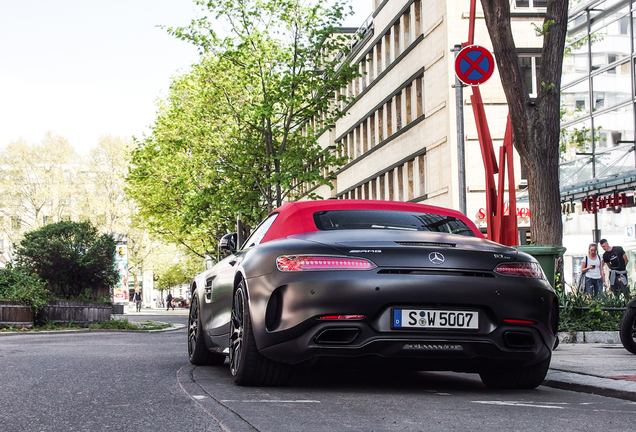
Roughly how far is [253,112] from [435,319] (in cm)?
2840

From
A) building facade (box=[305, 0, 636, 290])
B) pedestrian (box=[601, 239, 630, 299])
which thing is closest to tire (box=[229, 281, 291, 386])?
building facade (box=[305, 0, 636, 290])

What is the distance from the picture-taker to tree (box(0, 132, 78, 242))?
69.9 metres

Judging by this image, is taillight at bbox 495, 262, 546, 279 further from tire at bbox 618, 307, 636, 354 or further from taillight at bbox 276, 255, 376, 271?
tire at bbox 618, 307, 636, 354

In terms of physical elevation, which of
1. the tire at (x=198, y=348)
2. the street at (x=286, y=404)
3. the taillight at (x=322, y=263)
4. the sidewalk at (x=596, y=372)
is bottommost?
the sidewalk at (x=596, y=372)

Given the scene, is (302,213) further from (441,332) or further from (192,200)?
(192,200)

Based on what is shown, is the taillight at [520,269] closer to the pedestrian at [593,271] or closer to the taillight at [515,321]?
the taillight at [515,321]

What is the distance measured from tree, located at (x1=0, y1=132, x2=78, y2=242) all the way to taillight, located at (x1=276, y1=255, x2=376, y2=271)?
66.1 m

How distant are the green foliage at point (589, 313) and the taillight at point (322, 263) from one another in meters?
8.34

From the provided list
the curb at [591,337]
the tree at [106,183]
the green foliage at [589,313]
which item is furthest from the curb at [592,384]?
the tree at [106,183]

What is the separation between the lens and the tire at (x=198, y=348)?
29.5ft

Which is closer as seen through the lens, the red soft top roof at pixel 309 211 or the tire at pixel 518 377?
the tire at pixel 518 377

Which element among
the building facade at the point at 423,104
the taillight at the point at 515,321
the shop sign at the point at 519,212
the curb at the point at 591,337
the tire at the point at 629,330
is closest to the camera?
the taillight at the point at 515,321

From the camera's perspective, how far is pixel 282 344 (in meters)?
A: 6.18

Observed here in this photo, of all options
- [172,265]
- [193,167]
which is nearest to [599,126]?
[193,167]
